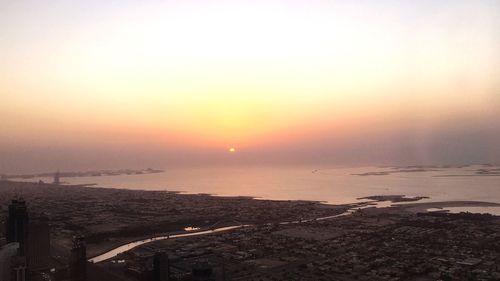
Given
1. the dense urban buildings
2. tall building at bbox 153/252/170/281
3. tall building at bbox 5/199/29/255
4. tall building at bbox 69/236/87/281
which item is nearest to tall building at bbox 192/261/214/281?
the dense urban buildings

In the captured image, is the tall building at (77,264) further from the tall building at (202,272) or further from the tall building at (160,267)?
the tall building at (202,272)

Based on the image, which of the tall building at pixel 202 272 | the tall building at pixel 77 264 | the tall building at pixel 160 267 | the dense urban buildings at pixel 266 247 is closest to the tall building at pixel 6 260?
the dense urban buildings at pixel 266 247

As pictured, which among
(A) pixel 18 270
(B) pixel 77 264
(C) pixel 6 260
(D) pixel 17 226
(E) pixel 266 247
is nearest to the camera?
(A) pixel 18 270

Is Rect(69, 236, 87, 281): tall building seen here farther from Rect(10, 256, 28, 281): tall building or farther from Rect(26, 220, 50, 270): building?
Rect(26, 220, 50, 270): building

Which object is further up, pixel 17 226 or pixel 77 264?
pixel 17 226

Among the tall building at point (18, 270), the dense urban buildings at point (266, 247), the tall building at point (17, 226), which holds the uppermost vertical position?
the tall building at point (17, 226)

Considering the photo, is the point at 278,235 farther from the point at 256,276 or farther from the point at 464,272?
the point at 464,272

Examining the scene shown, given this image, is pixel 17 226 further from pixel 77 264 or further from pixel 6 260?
pixel 6 260

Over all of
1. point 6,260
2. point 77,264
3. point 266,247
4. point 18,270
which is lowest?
point 266,247

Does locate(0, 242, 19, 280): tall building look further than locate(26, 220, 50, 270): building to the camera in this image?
No

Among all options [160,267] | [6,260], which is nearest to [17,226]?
[6,260]

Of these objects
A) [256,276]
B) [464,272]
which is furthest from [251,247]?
[464,272]

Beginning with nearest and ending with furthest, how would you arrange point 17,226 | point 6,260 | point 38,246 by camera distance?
1. point 6,260
2. point 17,226
3. point 38,246
